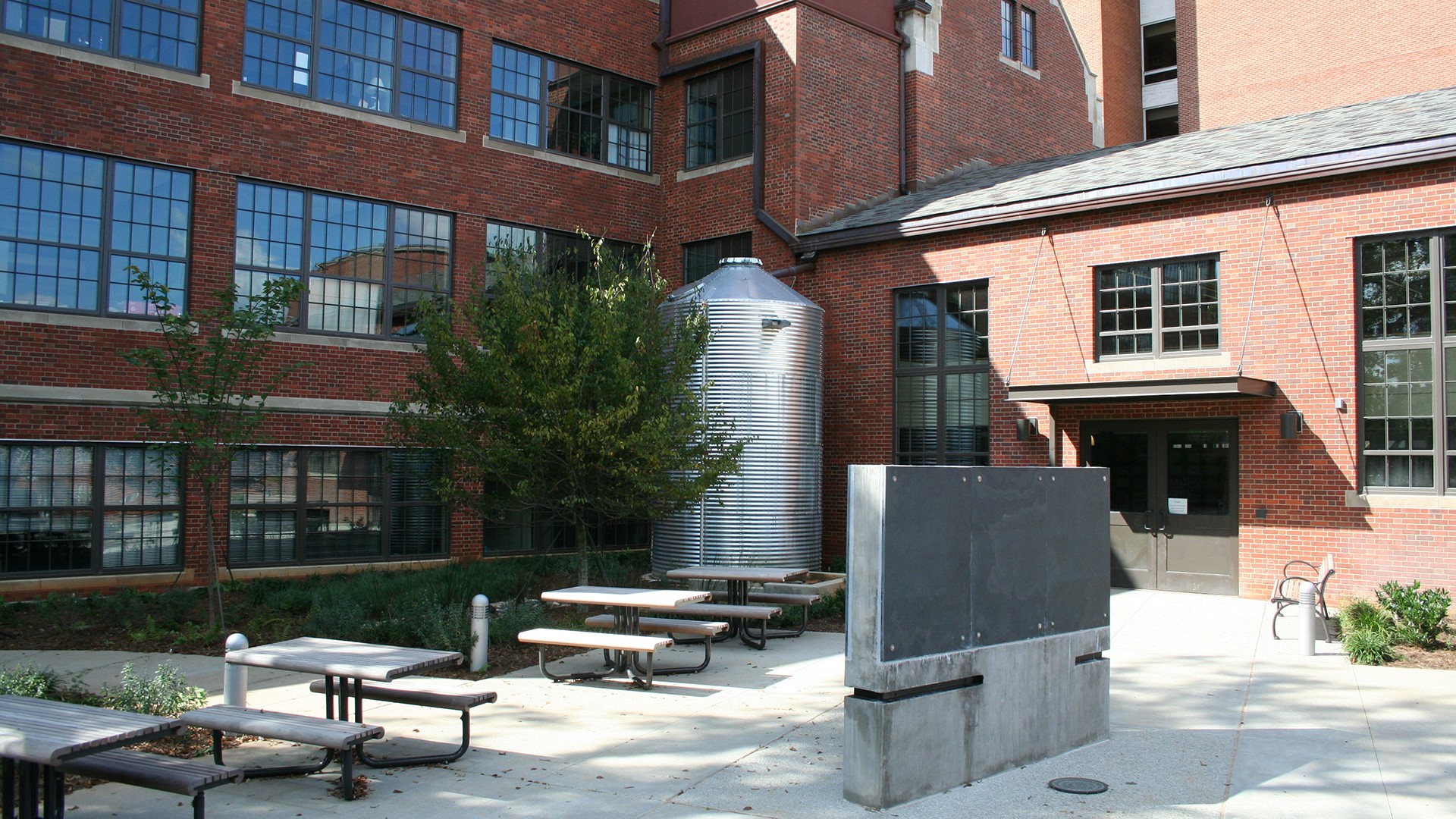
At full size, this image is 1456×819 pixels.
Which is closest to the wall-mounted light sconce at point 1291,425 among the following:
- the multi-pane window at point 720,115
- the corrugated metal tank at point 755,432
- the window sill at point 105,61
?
the corrugated metal tank at point 755,432

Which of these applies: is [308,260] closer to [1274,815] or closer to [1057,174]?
[1057,174]

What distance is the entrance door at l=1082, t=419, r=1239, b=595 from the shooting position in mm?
15117

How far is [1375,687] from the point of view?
9.55 meters

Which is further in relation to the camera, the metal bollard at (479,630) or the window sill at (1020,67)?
the window sill at (1020,67)

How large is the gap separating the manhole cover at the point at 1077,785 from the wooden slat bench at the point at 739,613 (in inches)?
181

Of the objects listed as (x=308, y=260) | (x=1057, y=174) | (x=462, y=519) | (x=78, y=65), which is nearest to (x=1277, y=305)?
(x=1057, y=174)

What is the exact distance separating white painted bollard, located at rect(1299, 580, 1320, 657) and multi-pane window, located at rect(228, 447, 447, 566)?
11.7m

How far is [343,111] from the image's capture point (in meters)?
17.7

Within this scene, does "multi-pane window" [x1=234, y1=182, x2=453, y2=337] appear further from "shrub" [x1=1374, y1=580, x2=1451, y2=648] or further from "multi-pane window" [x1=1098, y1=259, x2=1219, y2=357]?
"shrub" [x1=1374, y1=580, x2=1451, y2=648]

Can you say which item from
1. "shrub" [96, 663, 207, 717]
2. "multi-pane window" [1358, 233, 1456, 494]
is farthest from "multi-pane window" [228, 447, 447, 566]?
"multi-pane window" [1358, 233, 1456, 494]

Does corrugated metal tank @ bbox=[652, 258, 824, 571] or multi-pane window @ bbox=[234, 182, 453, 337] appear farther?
multi-pane window @ bbox=[234, 182, 453, 337]

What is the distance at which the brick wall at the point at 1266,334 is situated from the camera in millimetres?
13672

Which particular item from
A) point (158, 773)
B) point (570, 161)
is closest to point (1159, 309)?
point (570, 161)

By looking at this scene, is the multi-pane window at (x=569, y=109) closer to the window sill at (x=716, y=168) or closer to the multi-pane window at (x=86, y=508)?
the window sill at (x=716, y=168)
